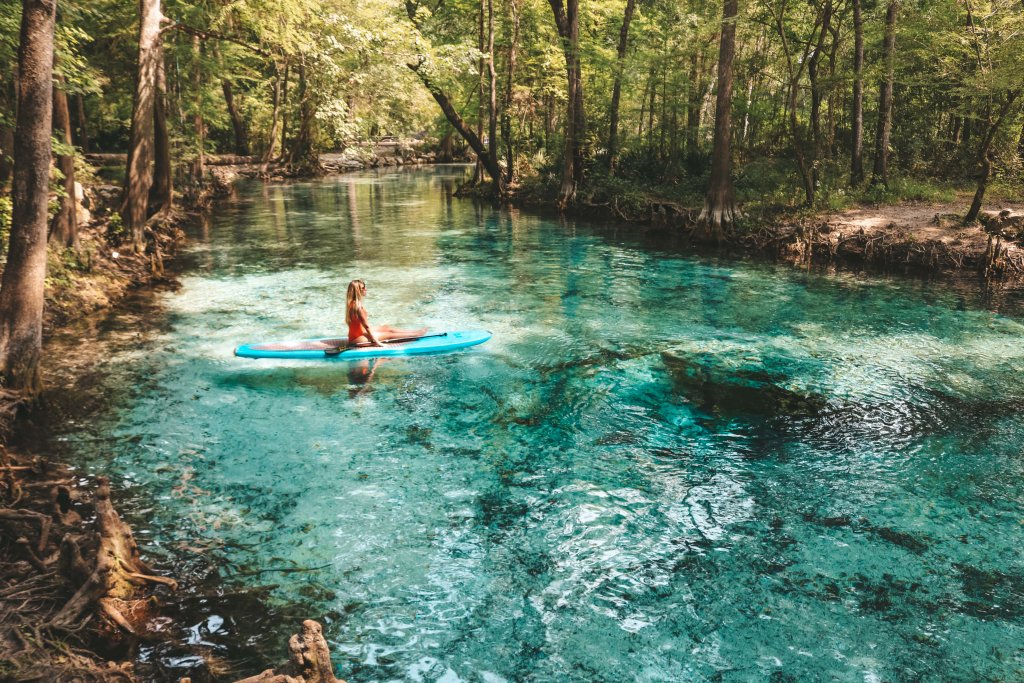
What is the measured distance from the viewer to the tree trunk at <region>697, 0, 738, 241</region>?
17984 mm

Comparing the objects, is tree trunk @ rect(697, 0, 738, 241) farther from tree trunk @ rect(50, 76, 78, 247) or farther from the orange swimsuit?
tree trunk @ rect(50, 76, 78, 247)

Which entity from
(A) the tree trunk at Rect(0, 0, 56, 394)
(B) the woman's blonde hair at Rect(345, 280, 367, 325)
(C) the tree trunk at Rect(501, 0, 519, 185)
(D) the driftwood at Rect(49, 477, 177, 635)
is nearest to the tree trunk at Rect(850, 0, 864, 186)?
(C) the tree trunk at Rect(501, 0, 519, 185)

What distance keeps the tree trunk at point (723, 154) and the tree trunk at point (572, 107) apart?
6.51 m

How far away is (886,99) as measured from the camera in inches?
762

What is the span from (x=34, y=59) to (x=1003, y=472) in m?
10.1

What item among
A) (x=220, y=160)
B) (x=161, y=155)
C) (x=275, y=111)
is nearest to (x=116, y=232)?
(x=161, y=155)

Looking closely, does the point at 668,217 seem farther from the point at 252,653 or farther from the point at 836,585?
the point at 252,653

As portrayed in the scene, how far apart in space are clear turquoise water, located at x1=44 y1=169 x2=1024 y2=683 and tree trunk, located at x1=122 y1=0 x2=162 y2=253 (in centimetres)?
237

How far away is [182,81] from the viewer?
24.2 metres

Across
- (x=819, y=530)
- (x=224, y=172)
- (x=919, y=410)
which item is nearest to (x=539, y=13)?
(x=224, y=172)

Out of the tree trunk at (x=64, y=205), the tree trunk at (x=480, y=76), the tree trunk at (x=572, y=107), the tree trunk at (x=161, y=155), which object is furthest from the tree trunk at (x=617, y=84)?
the tree trunk at (x=64, y=205)

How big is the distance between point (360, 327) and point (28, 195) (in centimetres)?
417

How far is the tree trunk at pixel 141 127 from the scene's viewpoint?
45.3ft

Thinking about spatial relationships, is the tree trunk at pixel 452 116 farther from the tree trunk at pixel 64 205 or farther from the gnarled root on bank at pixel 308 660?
the gnarled root on bank at pixel 308 660
